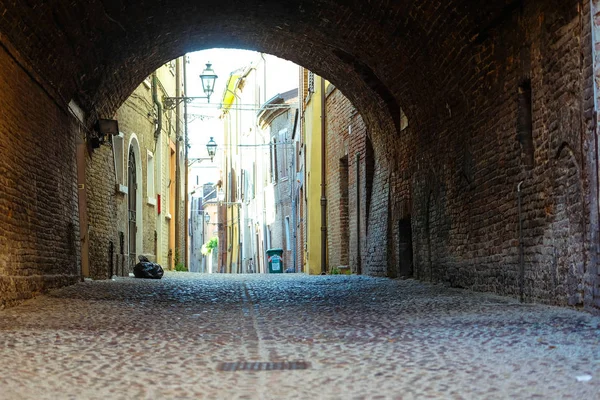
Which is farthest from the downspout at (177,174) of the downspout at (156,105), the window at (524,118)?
the window at (524,118)

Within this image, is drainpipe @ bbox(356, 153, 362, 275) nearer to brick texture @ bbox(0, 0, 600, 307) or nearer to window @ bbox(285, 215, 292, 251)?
→ brick texture @ bbox(0, 0, 600, 307)

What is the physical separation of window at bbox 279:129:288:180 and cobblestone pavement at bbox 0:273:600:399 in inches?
926

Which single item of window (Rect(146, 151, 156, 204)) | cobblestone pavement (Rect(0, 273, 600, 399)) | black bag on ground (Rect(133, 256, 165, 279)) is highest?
window (Rect(146, 151, 156, 204))

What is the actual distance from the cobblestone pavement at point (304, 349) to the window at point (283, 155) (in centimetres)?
2353

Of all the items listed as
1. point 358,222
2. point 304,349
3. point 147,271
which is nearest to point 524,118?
point 304,349

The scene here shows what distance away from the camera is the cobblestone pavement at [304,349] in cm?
427

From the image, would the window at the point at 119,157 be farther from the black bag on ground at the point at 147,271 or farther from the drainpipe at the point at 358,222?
the drainpipe at the point at 358,222

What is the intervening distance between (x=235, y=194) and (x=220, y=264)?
6605mm

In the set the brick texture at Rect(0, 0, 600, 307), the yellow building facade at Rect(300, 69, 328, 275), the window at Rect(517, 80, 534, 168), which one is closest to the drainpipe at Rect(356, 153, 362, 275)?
the brick texture at Rect(0, 0, 600, 307)

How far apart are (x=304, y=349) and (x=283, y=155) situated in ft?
92.4

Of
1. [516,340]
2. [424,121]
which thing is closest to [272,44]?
[424,121]

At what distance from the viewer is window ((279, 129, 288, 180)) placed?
109 ft

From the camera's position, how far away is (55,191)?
12.0m

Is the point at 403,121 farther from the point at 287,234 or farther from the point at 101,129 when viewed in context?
the point at 287,234
